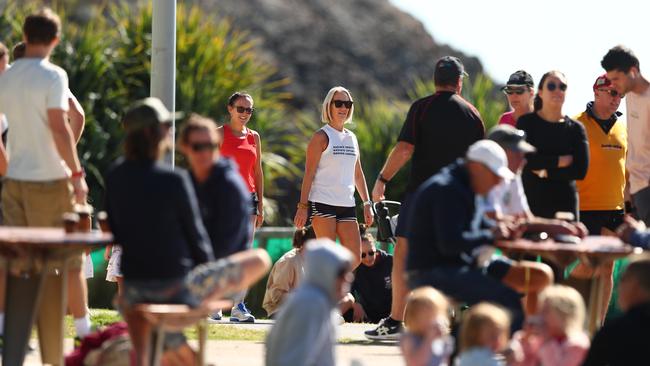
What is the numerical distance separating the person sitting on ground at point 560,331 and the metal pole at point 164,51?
450cm

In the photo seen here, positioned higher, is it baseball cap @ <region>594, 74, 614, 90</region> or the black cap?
the black cap

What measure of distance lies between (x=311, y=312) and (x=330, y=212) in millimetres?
5016

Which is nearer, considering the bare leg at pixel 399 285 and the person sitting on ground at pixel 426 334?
the person sitting on ground at pixel 426 334

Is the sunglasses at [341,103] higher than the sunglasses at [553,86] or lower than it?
lower

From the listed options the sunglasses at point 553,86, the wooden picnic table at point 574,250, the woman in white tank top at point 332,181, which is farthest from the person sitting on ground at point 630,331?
the woman in white tank top at point 332,181

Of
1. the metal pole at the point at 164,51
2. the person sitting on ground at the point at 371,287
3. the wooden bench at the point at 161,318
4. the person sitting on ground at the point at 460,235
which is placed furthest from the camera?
the person sitting on ground at the point at 371,287

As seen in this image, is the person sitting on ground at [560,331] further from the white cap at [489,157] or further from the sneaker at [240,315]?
the sneaker at [240,315]

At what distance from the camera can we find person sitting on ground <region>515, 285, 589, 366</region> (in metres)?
7.02

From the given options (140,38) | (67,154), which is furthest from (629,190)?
(140,38)

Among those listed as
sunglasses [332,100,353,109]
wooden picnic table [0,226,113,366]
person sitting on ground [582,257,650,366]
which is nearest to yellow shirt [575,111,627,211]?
sunglasses [332,100,353,109]

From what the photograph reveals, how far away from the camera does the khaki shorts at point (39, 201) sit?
28.0 feet

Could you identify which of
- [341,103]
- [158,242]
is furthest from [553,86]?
[158,242]

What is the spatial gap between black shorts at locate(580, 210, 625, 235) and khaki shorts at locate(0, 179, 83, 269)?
3642 mm

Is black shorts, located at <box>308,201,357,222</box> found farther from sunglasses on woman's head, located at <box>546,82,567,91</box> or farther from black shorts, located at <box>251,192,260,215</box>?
sunglasses on woman's head, located at <box>546,82,567,91</box>
